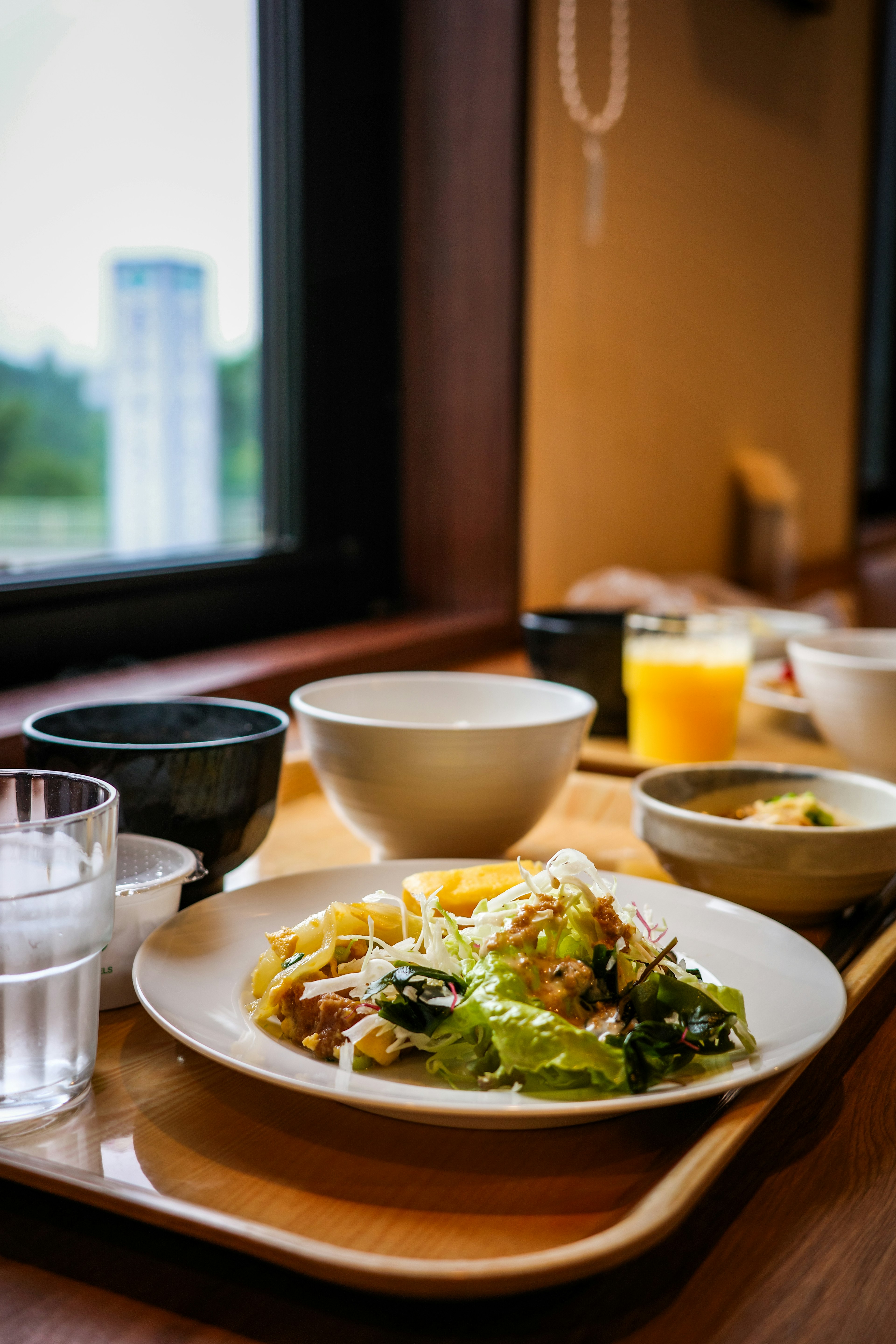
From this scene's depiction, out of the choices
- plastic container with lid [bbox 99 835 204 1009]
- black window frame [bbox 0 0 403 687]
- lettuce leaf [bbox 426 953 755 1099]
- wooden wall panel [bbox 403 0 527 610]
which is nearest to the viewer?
lettuce leaf [bbox 426 953 755 1099]

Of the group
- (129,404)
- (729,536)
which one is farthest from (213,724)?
(729,536)

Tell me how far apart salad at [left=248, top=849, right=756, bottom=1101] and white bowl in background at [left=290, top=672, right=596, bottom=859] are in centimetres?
18

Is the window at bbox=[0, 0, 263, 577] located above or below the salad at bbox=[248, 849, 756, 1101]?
above

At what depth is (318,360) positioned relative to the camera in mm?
1740

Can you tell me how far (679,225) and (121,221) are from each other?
1.20 metres

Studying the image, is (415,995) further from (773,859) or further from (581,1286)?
(773,859)

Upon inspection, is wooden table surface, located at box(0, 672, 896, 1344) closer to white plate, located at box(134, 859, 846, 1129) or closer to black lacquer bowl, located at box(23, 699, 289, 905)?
white plate, located at box(134, 859, 846, 1129)

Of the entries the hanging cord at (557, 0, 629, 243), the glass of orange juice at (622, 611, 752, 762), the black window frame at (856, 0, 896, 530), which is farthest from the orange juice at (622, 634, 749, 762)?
the black window frame at (856, 0, 896, 530)

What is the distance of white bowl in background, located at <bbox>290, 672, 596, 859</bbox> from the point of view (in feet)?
2.78

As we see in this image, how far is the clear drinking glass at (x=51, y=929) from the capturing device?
1.73ft

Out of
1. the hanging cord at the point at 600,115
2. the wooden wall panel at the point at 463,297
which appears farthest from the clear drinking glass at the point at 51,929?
the hanging cord at the point at 600,115

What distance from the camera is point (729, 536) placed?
271 centimetres

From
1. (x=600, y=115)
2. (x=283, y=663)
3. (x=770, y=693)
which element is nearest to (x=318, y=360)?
(x=283, y=663)

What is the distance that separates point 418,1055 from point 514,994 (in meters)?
0.05
